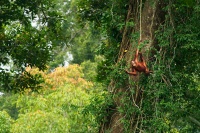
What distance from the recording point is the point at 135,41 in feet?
18.6

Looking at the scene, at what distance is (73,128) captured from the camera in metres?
10.8

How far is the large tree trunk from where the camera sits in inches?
215

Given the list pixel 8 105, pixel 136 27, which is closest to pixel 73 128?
pixel 136 27

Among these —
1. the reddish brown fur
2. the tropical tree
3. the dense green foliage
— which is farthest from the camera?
the dense green foliage

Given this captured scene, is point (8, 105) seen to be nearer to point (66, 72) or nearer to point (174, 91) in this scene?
point (66, 72)

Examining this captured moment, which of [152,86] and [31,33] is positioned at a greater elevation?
[31,33]

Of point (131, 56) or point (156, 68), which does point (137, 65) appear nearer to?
point (156, 68)

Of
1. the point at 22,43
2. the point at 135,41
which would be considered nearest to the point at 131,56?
the point at 135,41

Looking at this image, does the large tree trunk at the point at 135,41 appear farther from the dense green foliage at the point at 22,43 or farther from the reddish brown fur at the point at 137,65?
the dense green foliage at the point at 22,43

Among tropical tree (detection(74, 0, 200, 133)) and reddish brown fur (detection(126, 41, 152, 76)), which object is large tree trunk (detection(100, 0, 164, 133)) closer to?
tropical tree (detection(74, 0, 200, 133))

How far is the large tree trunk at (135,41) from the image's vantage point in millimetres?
5465

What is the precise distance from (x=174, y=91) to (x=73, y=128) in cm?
571

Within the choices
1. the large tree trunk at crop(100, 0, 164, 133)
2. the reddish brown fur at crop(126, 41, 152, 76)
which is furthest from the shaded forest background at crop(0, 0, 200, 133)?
the reddish brown fur at crop(126, 41, 152, 76)

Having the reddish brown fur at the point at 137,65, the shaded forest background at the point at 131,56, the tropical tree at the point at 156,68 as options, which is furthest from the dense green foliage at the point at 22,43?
the reddish brown fur at the point at 137,65
